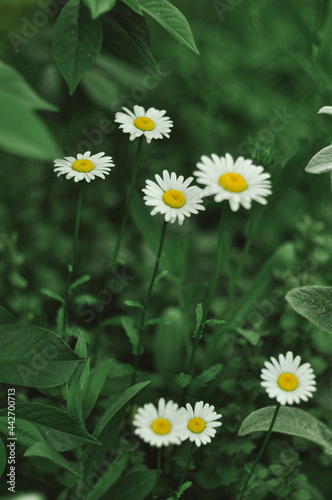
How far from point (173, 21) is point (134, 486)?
713 millimetres

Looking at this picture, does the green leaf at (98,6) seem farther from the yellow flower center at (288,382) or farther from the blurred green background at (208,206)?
the yellow flower center at (288,382)

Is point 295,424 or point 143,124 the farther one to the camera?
point 295,424

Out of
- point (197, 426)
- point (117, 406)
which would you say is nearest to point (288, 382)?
point (197, 426)

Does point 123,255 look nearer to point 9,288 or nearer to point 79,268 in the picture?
point 79,268

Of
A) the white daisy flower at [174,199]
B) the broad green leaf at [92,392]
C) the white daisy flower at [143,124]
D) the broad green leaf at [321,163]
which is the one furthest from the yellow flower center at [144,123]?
the broad green leaf at [92,392]

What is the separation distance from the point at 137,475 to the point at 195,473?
19 cm

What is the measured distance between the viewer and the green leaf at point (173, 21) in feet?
2.51

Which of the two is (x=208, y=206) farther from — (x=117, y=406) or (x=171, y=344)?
(x=117, y=406)

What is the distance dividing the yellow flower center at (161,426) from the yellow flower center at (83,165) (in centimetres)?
36

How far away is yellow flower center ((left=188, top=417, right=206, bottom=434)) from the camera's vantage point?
688 millimetres

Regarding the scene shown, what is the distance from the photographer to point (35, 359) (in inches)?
30.1

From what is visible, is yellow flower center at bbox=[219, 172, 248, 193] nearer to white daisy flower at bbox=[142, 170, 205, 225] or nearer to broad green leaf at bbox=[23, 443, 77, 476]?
white daisy flower at bbox=[142, 170, 205, 225]

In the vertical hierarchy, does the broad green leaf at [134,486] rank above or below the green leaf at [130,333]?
below

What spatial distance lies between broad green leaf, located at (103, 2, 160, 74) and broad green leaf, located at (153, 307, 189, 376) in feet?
1.89
